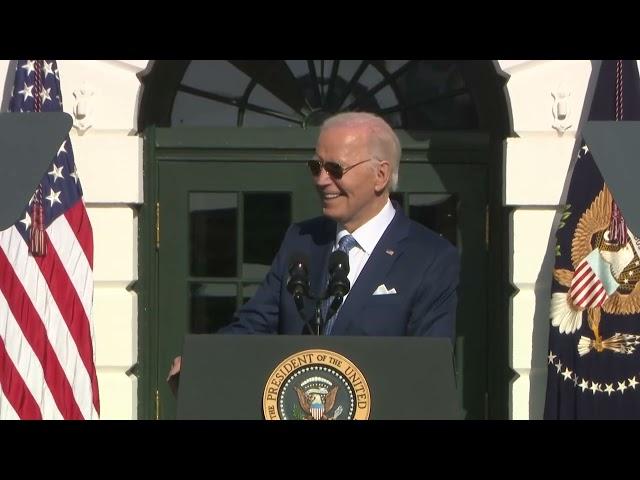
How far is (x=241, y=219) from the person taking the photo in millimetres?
7570

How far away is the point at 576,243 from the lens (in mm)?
6941

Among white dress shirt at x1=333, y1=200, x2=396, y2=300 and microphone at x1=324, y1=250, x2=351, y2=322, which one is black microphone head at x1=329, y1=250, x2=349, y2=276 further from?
white dress shirt at x1=333, y1=200, x2=396, y2=300

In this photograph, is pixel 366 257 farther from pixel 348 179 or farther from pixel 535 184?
pixel 535 184

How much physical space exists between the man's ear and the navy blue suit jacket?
0.51 feet

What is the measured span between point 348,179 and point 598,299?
88.7 inches

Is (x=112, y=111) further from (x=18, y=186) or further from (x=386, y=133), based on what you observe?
(x=386, y=133)

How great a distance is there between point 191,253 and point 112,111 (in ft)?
2.78

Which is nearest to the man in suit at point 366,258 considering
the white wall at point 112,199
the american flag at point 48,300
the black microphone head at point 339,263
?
the black microphone head at point 339,263

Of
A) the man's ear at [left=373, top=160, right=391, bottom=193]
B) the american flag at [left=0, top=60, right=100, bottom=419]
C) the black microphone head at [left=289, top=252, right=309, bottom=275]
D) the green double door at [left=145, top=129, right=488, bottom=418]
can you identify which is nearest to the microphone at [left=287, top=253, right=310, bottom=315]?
the black microphone head at [left=289, top=252, right=309, bottom=275]

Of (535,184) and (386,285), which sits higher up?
(535,184)

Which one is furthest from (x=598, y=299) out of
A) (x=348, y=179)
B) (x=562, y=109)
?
(x=348, y=179)

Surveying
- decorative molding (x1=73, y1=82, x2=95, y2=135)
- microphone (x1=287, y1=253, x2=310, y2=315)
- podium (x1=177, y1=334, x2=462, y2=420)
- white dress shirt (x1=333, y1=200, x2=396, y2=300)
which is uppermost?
decorative molding (x1=73, y1=82, x2=95, y2=135)

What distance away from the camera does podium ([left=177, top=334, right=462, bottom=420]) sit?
4453 millimetres
